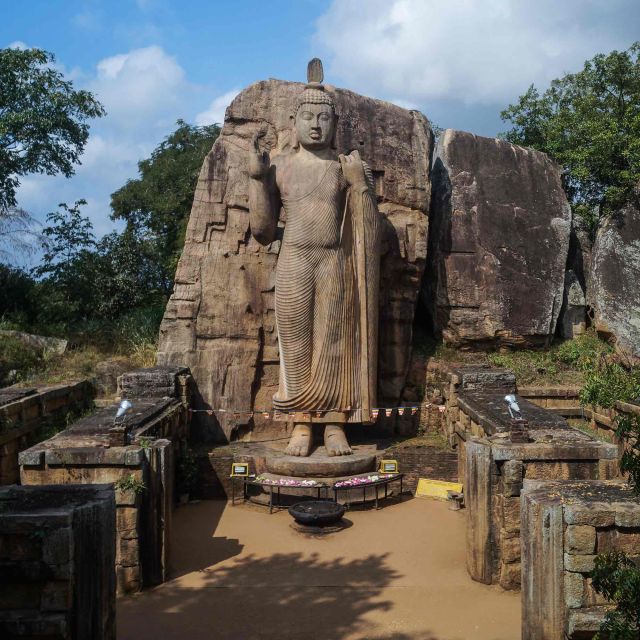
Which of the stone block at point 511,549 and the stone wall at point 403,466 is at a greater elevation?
the stone wall at point 403,466

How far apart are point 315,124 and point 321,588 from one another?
516cm

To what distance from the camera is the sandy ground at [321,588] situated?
4743 millimetres

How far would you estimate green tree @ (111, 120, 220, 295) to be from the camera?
51.1ft

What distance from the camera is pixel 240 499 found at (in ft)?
25.4

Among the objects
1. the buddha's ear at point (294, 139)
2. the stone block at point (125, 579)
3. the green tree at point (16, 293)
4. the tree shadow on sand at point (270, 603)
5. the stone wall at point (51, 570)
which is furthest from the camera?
the green tree at point (16, 293)

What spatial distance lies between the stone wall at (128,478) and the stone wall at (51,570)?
1.64 m

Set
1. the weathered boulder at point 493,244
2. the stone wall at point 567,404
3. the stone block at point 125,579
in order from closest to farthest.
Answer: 1. the stone block at point 125,579
2. the stone wall at point 567,404
3. the weathered boulder at point 493,244

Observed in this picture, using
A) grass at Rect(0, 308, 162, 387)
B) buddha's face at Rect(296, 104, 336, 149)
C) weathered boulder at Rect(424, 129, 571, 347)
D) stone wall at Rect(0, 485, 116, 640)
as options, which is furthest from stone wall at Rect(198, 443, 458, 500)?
stone wall at Rect(0, 485, 116, 640)

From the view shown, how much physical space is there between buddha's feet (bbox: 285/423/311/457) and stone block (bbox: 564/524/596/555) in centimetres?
A: 446

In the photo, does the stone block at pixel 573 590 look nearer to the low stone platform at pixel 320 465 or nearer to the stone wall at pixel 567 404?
the low stone platform at pixel 320 465

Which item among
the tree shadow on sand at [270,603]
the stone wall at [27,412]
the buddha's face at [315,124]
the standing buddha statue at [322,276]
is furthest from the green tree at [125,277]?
the tree shadow on sand at [270,603]

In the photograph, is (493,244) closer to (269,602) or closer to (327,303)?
(327,303)

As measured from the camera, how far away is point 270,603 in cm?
515

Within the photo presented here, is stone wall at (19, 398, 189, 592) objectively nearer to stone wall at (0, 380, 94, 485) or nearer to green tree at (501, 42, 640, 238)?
stone wall at (0, 380, 94, 485)
